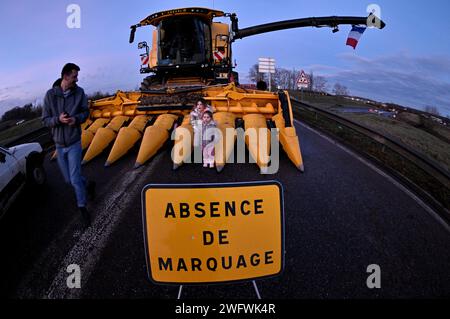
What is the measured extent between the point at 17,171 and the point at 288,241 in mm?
4322

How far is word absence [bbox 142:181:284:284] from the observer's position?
77.4 inches

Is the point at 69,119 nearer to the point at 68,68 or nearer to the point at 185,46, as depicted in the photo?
the point at 68,68

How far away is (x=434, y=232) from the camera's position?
338 centimetres

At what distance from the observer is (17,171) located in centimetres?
437

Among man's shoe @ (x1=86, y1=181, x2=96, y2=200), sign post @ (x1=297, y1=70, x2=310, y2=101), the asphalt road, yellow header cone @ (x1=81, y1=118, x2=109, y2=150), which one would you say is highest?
sign post @ (x1=297, y1=70, x2=310, y2=101)

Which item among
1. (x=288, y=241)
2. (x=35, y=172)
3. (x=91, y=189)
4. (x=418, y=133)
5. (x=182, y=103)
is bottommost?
(x=288, y=241)

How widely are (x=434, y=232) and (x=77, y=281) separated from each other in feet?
13.5

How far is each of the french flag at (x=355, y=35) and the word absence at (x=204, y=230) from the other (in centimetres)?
1149

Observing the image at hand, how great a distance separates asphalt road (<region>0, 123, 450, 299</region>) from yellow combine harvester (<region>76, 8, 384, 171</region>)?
2.66 feet

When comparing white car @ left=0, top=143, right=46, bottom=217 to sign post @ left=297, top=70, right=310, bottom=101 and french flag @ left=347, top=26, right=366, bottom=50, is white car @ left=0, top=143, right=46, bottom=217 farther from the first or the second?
sign post @ left=297, top=70, right=310, bottom=101

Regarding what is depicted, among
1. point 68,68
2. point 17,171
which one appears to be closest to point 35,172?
point 17,171

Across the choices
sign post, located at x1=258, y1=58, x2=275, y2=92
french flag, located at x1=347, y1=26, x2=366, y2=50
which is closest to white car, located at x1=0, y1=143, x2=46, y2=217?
french flag, located at x1=347, y1=26, x2=366, y2=50

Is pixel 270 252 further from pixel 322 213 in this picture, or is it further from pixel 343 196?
pixel 343 196

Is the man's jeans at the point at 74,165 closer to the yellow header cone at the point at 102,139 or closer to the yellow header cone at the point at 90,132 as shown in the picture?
the yellow header cone at the point at 102,139
